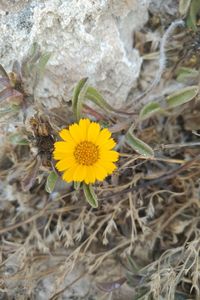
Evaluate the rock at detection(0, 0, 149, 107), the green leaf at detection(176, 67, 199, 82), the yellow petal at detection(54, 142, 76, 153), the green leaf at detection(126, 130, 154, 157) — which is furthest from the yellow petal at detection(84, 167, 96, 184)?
the green leaf at detection(176, 67, 199, 82)

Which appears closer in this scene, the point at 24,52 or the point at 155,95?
the point at 24,52

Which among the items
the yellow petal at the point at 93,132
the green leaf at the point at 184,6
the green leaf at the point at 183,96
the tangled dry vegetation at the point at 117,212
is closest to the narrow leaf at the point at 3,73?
the tangled dry vegetation at the point at 117,212

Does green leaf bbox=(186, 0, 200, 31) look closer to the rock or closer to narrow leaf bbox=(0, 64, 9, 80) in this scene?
the rock

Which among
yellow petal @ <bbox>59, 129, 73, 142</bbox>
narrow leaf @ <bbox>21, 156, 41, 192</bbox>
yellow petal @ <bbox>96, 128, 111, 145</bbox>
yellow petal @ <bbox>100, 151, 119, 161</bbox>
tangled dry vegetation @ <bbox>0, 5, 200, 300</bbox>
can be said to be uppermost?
yellow petal @ <bbox>59, 129, 73, 142</bbox>

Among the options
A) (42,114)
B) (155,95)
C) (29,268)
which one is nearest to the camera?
(42,114)

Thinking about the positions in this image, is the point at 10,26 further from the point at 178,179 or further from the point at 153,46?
the point at 178,179

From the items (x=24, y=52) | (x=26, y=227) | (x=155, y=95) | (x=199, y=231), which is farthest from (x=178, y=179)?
(x=24, y=52)
